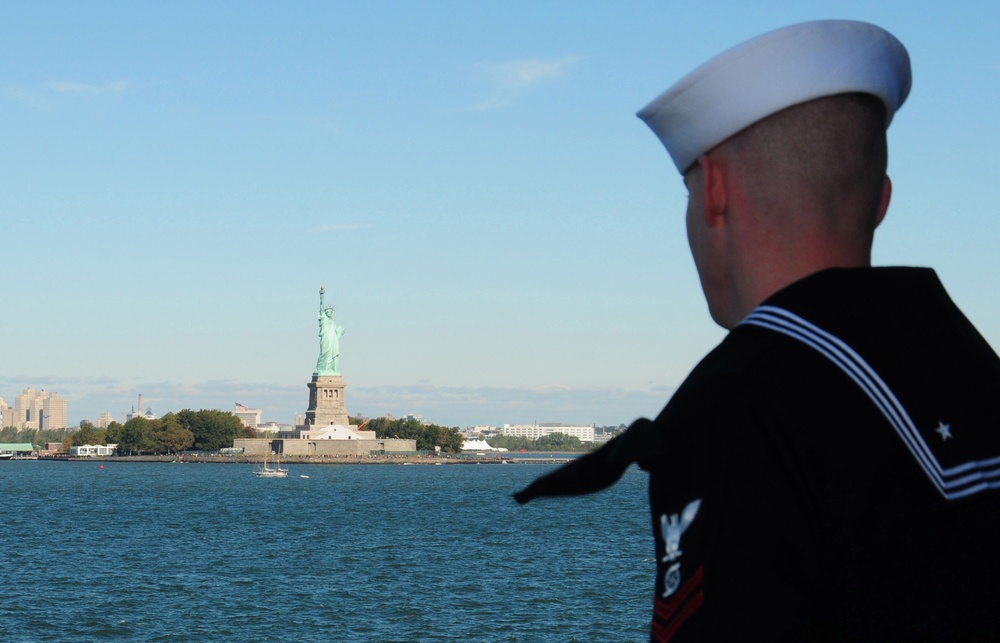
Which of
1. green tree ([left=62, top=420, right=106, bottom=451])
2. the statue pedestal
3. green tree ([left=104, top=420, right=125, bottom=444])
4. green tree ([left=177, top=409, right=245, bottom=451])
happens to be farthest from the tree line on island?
the statue pedestal

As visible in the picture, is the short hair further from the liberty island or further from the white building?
the white building

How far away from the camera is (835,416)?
1.33 meters

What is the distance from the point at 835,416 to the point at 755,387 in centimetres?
9

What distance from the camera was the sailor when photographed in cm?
127

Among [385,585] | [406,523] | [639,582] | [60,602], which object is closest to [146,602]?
[60,602]

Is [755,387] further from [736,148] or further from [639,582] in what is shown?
[639,582]

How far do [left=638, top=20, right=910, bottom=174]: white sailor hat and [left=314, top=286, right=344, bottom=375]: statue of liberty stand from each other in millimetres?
115034

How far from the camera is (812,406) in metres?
1.33

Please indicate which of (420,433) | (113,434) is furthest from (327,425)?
(113,434)

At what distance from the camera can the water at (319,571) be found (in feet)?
88.6

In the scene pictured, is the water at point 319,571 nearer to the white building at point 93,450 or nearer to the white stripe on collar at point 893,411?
the white stripe on collar at point 893,411

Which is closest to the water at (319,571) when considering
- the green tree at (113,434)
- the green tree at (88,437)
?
the green tree at (113,434)

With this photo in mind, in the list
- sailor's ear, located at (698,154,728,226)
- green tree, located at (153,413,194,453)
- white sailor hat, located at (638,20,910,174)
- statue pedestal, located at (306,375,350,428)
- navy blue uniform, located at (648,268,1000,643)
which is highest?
statue pedestal, located at (306,375,350,428)

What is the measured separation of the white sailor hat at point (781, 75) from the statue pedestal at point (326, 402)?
376ft
